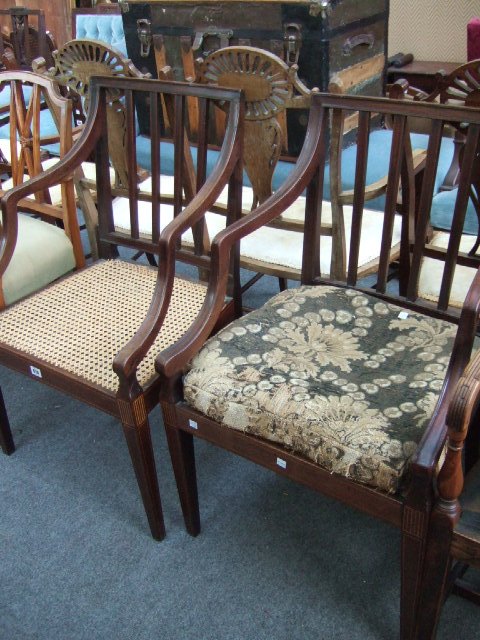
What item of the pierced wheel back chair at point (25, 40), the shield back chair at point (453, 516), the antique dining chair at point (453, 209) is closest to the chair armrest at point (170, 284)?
the antique dining chair at point (453, 209)

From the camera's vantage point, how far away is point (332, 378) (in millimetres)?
1109

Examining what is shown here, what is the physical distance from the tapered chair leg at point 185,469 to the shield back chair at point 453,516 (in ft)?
1.75

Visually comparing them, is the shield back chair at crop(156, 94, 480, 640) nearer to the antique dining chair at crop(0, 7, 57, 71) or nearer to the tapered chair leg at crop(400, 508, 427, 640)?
the tapered chair leg at crop(400, 508, 427, 640)

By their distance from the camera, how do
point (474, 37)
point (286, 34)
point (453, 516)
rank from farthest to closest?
point (474, 37)
point (286, 34)
point (453, 516)

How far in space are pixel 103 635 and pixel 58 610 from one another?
0.40ft

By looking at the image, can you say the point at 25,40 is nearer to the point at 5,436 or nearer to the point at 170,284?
the point at 5,436

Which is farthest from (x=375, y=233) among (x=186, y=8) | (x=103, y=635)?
(x=186, y=8)

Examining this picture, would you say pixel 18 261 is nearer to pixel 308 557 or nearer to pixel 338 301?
Result: pixel 338 301

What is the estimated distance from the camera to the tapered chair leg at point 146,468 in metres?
1.25

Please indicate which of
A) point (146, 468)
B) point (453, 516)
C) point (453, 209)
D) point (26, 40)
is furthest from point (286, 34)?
point (26, 40)

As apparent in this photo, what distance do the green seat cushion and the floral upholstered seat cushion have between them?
0.66 metres

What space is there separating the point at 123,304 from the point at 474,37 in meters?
2.32

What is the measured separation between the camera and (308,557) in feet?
4.51

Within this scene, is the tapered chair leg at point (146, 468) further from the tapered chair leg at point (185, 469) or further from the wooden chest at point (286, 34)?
the wooden chest at point (286, 34)
